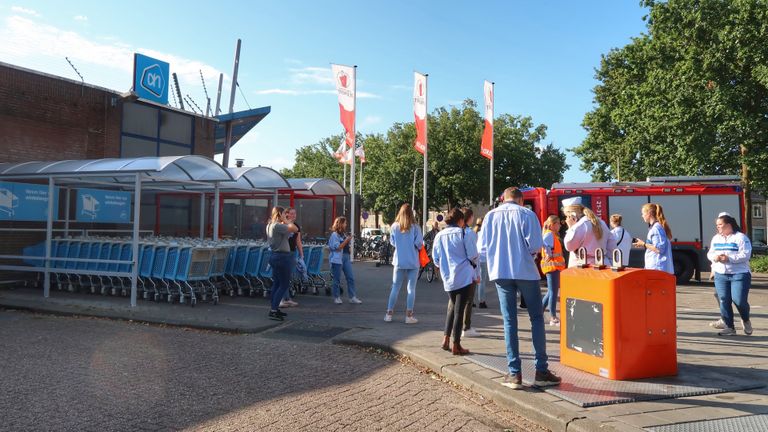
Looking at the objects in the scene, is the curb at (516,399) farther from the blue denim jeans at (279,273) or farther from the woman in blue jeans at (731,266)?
the woman in blue jeans at (731,266)

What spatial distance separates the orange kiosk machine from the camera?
5.38 metres

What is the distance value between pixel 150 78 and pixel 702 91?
1942cm

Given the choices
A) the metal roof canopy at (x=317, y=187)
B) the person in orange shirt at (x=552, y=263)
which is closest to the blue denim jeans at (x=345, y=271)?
the person in orange shirt at (x=552, y=263)

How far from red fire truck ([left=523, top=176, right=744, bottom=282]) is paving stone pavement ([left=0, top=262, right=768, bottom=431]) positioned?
98.7 inches

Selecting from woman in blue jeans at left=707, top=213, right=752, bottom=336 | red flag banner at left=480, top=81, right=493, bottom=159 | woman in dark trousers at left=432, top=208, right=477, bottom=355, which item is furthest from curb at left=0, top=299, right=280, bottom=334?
red flag banner at left=480, top=81, right=493, bottom=159

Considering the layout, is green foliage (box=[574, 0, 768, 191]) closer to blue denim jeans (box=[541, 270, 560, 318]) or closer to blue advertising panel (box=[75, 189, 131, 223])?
blue denim jeans (box=[541, 270, 560, 318])

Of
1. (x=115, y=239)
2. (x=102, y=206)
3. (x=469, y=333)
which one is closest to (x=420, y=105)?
(x=102, y=206)

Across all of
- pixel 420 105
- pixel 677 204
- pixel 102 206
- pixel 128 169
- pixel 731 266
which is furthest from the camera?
pixel 420 105

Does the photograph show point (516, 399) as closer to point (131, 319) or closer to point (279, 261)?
point (279, 261)

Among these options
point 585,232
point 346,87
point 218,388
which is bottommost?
point 218,388

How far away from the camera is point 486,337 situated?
796 centimetres

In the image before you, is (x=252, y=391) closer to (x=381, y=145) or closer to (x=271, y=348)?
(x=271, y=348)

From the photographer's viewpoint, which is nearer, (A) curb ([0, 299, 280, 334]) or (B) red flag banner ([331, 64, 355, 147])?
(A) curb ([0, 299, 280, 334])

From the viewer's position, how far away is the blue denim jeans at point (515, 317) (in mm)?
5238
